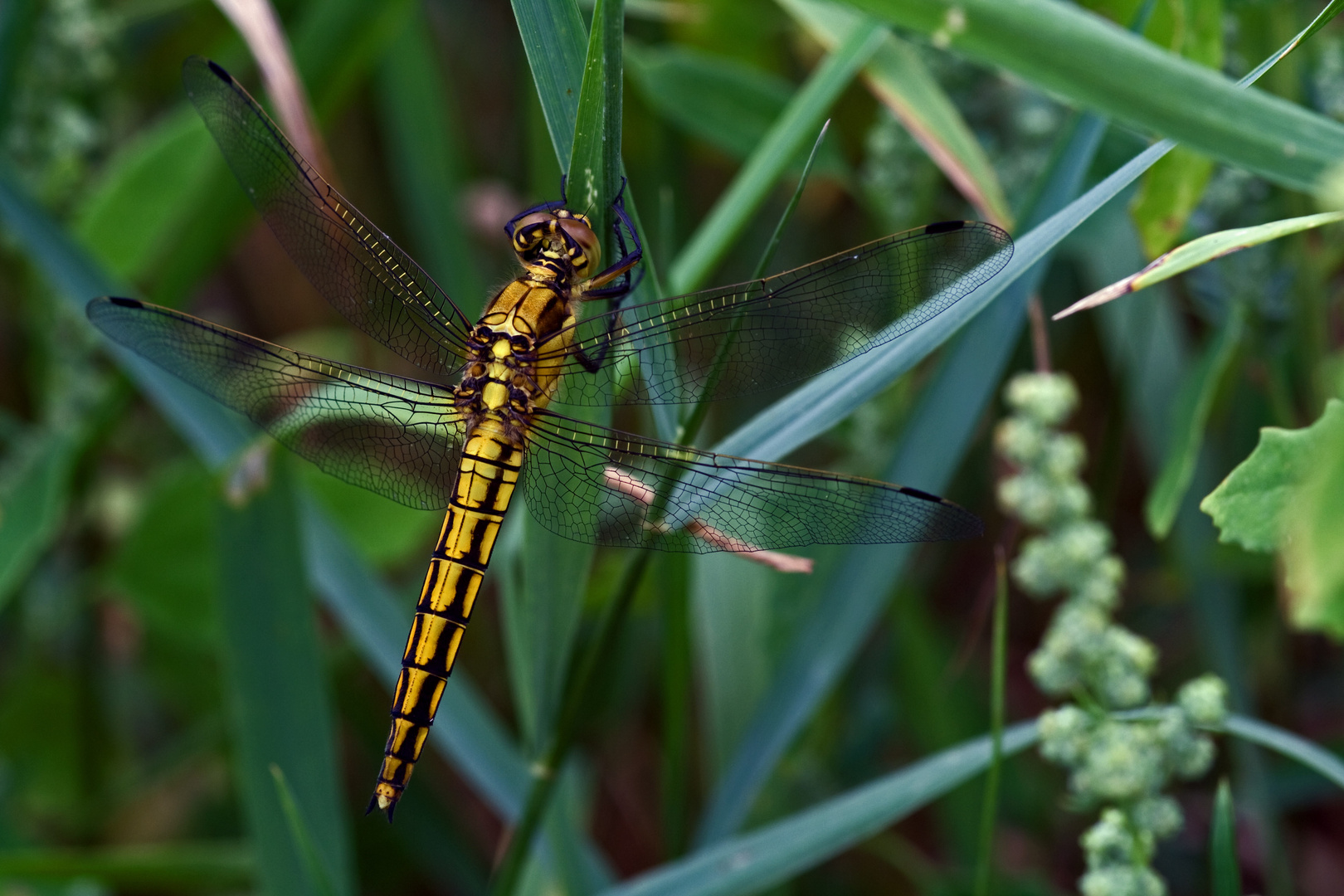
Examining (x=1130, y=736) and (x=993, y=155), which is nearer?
(x=1130, y=736)

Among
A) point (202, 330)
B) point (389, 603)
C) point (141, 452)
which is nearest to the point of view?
point (202, 330)

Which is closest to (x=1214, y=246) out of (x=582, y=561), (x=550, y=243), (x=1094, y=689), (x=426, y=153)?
(x=1094, y=689)

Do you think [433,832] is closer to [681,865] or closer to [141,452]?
[681,865]

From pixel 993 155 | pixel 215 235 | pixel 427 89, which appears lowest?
pixel 215 235

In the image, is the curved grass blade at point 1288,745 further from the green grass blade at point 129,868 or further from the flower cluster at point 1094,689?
the green grass blade at point 129,868

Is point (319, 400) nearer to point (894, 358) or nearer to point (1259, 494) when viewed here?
point (894, 358)

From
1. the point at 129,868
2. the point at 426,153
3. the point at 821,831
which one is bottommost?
the point at 129,868

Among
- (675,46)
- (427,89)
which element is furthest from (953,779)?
(427,89)
